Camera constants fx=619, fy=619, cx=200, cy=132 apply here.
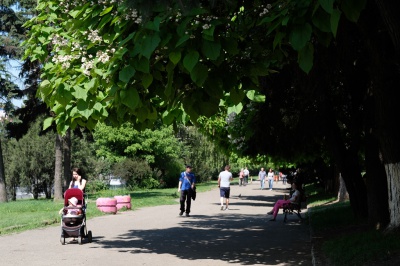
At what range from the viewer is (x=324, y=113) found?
625 inches

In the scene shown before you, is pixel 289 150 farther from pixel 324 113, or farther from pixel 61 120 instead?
pixel 61 120

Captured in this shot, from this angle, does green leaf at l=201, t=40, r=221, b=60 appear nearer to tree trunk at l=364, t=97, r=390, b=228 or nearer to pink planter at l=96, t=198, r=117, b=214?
tree trunk at l=364, t=97, r=390, b=228

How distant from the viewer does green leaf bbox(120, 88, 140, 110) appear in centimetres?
590

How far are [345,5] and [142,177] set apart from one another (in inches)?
2161

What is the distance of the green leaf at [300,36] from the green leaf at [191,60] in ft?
2.74

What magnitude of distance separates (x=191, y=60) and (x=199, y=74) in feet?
0.62

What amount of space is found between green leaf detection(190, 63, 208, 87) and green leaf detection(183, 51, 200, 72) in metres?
0.12

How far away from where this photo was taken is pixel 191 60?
527cm

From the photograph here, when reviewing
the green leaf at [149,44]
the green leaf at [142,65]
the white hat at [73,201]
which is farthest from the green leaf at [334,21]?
the white hat at [73,201]

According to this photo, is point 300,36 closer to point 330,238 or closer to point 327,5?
point 327,5

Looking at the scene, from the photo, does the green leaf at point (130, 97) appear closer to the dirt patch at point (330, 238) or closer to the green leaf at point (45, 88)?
the green leaf at point (45, 88)

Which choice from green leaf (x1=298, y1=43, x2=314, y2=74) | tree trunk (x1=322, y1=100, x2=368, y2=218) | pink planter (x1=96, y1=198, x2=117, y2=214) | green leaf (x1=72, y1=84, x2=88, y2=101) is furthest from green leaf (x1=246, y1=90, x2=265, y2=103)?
pink planter (x1=96, y1=198, x2=117, y2=214)

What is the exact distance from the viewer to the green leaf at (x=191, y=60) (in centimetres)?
521

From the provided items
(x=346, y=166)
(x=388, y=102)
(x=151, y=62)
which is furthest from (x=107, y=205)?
(x=151, y=62)
